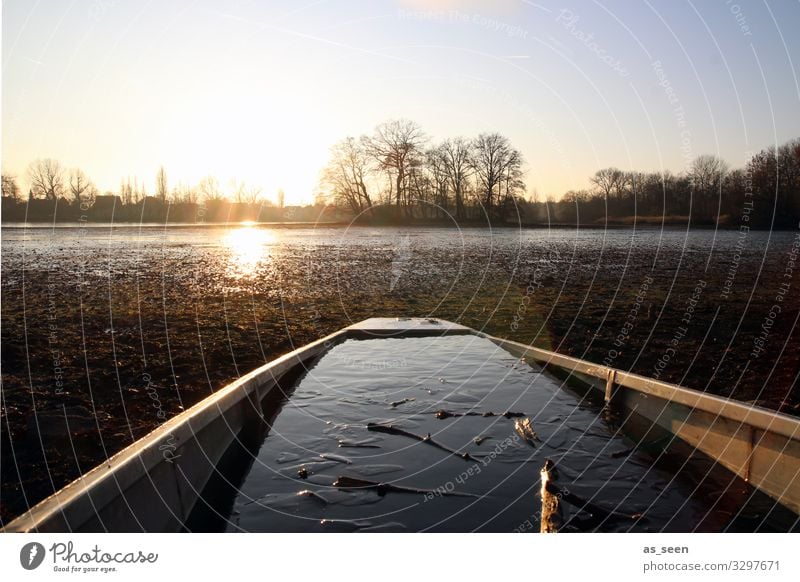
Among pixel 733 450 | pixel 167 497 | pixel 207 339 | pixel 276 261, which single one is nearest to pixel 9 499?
pixel 167 497

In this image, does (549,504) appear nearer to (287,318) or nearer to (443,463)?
(443,463)

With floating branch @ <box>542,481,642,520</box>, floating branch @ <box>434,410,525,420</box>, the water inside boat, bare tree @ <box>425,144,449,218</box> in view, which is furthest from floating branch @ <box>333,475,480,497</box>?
bare tree @ <box>425,144,449,218</box>

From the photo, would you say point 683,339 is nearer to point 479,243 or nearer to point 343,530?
point 343,530

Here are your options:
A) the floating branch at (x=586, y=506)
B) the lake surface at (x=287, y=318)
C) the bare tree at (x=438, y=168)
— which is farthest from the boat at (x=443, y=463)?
the bare tree at (x=438, y=168)

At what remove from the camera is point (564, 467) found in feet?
17.3

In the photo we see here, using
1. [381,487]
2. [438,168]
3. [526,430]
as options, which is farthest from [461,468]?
[438,168]

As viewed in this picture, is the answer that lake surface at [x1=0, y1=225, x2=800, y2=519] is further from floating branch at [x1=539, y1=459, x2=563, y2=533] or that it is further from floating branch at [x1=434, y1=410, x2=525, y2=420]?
floating branch at [x1=539, y1=459, x2=563, y2=533]

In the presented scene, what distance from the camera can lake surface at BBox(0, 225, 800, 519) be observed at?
695 cm

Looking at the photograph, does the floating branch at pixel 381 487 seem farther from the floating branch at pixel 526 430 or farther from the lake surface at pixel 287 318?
the lake surface at pixel 287 318

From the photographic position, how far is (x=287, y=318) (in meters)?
14.0

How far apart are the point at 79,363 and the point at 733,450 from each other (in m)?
8.59

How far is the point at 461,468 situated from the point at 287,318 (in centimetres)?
939
